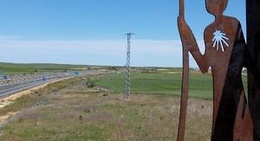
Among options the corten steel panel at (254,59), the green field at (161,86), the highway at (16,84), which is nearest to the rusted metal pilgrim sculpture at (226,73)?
the corten steel panel at (254,59)

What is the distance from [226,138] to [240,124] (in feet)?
A: 0.64

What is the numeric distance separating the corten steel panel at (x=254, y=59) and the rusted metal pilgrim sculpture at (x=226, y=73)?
0.06 m

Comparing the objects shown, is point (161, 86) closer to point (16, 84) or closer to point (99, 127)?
point (16, 84)

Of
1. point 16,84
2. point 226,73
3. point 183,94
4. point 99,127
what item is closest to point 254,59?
point 226,73

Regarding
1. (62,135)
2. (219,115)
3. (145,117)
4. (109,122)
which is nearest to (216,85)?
(219,115)

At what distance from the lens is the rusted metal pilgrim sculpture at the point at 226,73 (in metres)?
4.73

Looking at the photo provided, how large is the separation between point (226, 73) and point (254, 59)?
0.31 meters

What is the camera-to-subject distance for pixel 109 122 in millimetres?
24547

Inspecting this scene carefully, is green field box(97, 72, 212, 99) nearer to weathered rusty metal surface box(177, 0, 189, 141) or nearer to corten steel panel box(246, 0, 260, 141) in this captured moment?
corten steel panel box(246, 0, 260, 141)

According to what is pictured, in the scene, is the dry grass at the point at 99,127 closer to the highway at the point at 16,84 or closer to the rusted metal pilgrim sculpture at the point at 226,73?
the rusted metal pilgrim sculpture at the point at 226,73

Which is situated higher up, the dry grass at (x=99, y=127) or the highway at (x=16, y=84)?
Result: the dry grass at (x=99, y=127)

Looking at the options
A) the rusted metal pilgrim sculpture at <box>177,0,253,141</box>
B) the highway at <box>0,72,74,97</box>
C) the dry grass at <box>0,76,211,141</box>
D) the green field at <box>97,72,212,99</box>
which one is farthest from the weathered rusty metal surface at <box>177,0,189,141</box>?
the green field at <box>97,72,212,99</box>

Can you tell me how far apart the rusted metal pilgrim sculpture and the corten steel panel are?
0.21 ft

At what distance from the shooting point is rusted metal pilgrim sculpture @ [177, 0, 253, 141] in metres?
4.73
